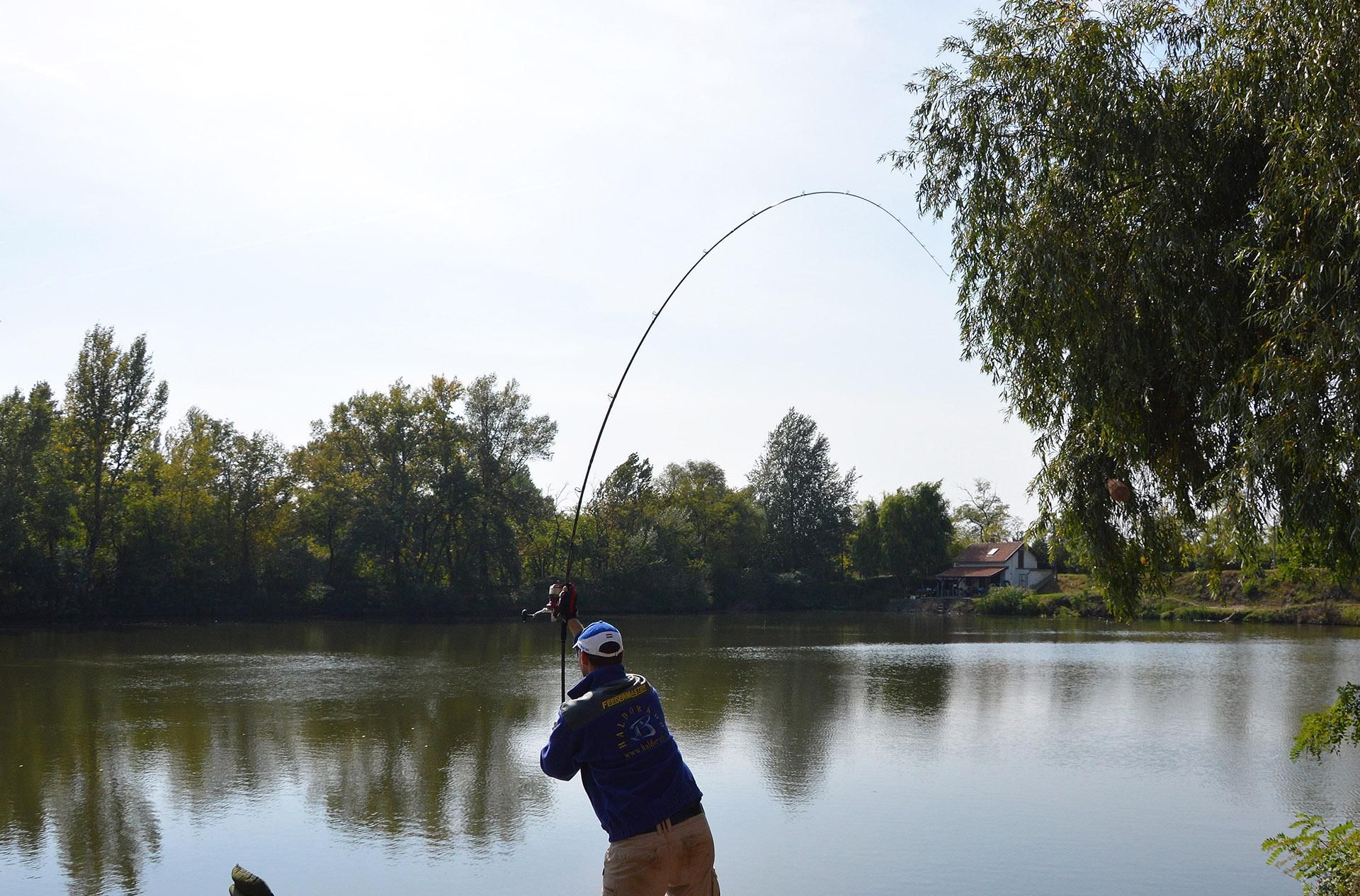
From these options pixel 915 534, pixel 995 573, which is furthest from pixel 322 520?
pixel 995 573

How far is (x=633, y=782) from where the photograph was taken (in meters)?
4.75

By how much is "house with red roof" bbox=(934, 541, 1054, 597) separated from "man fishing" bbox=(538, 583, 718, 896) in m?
73.5

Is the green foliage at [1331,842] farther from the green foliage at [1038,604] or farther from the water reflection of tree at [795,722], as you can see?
the green foliage at [1038,604]

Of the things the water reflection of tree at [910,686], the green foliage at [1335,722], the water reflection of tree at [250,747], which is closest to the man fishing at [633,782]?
the green foliage at [1335,722]

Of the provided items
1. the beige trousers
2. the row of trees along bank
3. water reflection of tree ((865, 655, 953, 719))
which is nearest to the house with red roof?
the row of trees along bank

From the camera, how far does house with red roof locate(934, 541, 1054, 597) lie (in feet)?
252

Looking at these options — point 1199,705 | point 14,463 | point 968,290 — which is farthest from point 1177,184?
point 14,463

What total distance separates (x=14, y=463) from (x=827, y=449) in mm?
57265

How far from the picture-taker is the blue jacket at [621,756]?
15.4 feet

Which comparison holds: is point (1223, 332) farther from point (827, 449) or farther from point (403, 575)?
point (827, 449)

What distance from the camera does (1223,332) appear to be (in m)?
8.20

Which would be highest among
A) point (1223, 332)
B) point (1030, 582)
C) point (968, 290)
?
point (968, 290)

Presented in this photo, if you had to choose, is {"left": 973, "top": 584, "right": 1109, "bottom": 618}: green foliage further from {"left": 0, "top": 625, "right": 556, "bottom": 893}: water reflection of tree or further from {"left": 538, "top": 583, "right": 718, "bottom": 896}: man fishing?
{"left": 538, "top": 583, "right": 718, "bottom": 896}: man fishing

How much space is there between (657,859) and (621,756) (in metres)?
0.47
